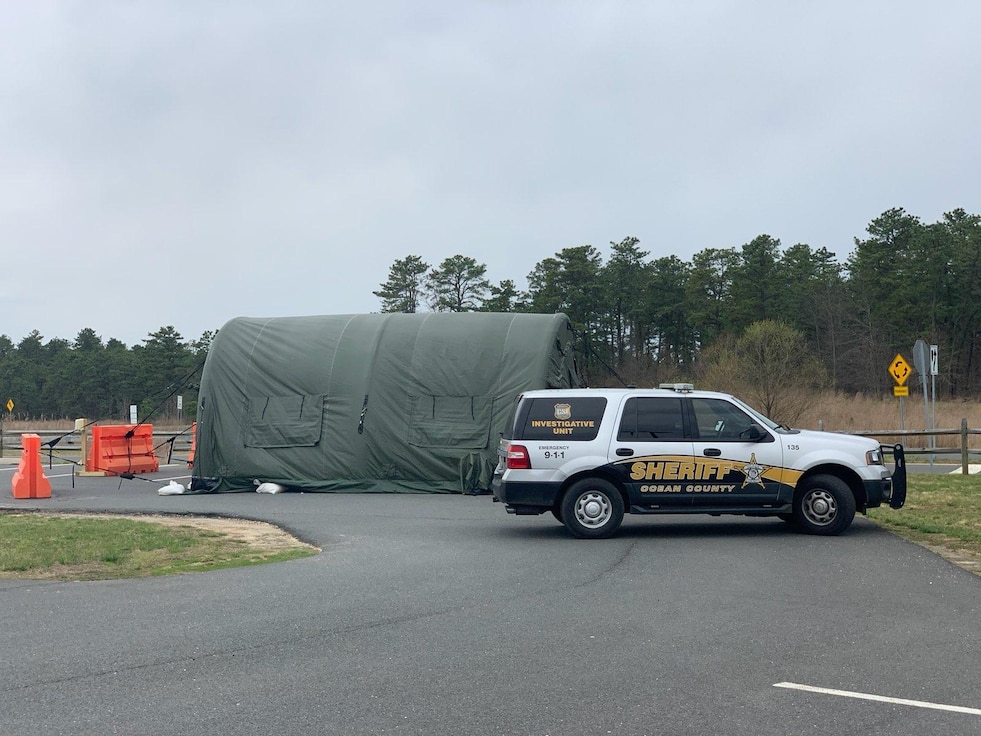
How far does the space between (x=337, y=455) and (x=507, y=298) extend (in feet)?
177

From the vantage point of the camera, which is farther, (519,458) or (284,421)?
(284,421)

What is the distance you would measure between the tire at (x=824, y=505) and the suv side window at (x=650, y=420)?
1717mm

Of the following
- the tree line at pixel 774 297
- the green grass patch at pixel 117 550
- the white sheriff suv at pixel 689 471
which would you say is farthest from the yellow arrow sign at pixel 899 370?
the tree line at pixel 774 297

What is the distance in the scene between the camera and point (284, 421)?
70.7 feet

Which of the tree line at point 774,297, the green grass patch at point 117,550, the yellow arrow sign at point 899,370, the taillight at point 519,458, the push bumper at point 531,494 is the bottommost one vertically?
the green grass patch at point 117,550

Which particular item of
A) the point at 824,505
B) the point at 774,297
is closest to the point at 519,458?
the point at 824,505

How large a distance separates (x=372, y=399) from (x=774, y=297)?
57.0 metres

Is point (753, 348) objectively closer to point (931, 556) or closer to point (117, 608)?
point (931, 556)

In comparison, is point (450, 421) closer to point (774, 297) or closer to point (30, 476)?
point (30, 476)

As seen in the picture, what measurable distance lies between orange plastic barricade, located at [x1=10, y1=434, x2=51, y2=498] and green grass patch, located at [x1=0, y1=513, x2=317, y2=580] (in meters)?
5.09

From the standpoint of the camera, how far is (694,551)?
11.6 metres

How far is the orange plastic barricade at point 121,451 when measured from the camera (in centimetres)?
2498

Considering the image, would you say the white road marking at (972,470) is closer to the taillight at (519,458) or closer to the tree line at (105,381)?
the taillight at (519,458)

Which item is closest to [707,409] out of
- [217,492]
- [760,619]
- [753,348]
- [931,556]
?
[931,556]
